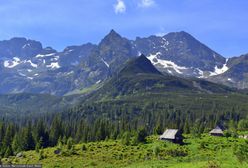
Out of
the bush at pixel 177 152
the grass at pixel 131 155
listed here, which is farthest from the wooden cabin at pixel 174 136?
the bush at pixel 177 152

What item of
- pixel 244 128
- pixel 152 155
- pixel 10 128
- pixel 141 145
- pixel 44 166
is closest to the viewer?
pixel 44 166

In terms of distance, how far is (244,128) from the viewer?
18300 centimetres

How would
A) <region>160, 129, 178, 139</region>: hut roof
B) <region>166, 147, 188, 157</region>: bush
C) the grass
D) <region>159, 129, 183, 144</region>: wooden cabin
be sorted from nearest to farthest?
1. the grass
2. <region>166, 147, 188, 157</region>: bush
3. <region>159, 129, 183, 144</region>: wooden cabin
4. <region>160, 129, 178, 139</region>: hut roof

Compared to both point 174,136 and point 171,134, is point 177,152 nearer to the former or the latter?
point 174,136

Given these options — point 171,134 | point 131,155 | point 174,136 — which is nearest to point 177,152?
point 131,155

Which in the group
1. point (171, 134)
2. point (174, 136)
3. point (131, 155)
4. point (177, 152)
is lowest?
point (131, 155)

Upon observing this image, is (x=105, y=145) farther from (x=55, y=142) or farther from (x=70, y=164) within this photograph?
(x=55, y=142)

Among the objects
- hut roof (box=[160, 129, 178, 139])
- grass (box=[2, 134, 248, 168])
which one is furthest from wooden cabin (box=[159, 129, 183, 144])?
grass (box=[2, 134, 248, 168])

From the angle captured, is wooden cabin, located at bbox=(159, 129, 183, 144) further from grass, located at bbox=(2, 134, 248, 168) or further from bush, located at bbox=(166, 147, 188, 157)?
bush, located at bbox=(166, 147, 188, 157)

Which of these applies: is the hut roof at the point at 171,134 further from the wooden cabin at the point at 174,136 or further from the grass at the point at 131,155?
the grass at the point at 131,155

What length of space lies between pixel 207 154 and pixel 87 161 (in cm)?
2947

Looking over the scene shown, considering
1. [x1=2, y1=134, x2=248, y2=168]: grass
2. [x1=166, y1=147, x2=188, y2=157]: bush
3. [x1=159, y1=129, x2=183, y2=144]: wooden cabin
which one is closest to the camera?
[x1=2, y1=134, x2=248, y2=168]: grass

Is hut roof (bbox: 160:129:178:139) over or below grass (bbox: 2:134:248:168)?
over

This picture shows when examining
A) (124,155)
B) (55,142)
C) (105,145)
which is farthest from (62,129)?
(124,155)
